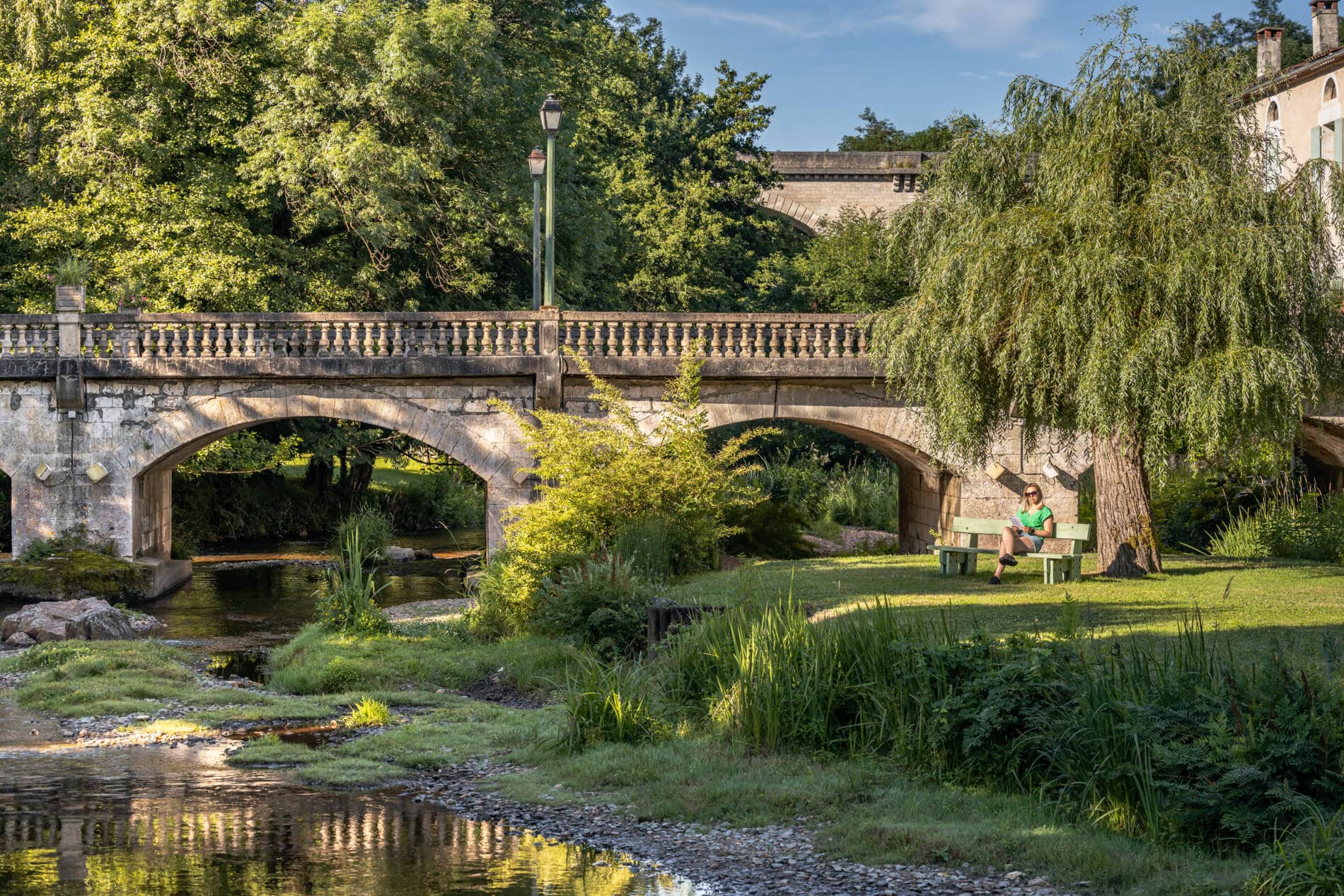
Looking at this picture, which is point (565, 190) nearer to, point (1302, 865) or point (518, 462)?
point (518, 462)

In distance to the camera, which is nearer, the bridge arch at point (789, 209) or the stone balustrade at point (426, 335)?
the stone balustrade at point (426, 335)

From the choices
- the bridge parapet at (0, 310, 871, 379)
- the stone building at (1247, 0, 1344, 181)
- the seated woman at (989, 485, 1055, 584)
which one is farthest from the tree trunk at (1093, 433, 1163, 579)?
the stone building at (1247, 0, 1344, 181)

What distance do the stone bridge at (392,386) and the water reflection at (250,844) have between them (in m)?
11.3

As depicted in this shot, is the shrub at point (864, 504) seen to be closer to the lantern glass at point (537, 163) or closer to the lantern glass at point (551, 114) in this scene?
the lantern glass at point (537, 163)

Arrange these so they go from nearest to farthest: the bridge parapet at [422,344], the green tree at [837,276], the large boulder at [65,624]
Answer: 1. the large boulder at [65,624]
2. the bridge parapet at [422,344]
3. the green tree at [837,276]

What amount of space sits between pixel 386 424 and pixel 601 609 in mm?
8780

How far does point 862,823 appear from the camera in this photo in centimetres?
814

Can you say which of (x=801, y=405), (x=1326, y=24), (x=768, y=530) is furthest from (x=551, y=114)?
(x=1326, y=24)

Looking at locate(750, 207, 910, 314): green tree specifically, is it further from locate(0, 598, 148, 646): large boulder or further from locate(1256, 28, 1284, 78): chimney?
locate(0, 598, 148, 646): large boulder

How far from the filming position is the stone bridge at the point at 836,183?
1705 inches

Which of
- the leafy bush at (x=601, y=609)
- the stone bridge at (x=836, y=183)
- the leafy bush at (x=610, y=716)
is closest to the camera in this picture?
the leafy bush at (x=610, y=716)

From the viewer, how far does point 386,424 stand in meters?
21.7

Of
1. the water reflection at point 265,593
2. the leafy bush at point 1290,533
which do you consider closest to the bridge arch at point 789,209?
the water reflection at point 265,593

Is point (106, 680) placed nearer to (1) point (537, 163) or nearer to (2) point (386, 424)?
(2) point (386, 424)
